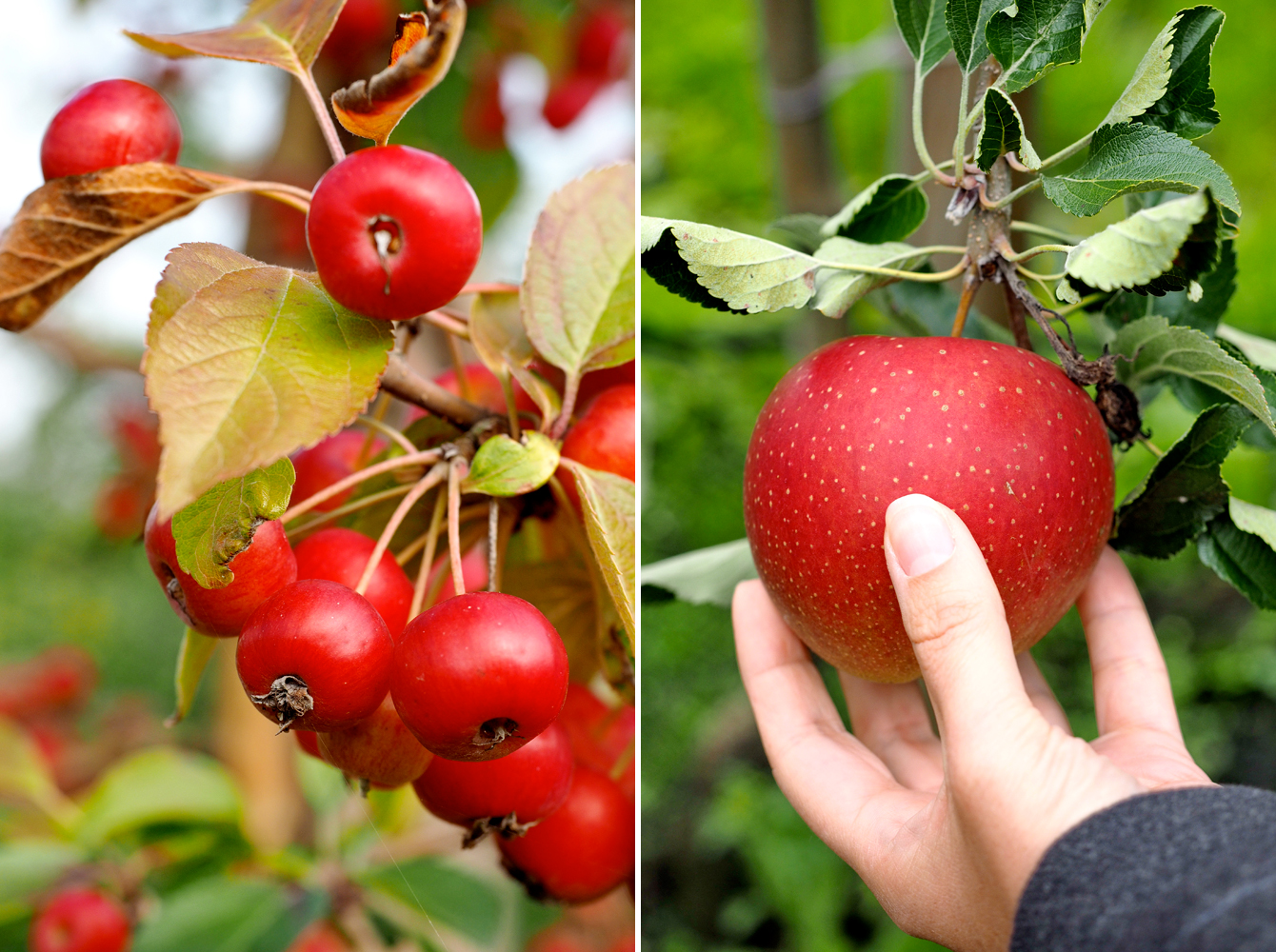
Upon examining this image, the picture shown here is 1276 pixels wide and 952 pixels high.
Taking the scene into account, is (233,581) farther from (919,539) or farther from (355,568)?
(919,539)

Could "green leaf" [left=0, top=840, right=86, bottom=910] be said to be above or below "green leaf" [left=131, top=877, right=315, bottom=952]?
below

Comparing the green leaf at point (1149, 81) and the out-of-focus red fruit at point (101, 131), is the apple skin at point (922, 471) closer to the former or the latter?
the green leaf at point (1149, 81)

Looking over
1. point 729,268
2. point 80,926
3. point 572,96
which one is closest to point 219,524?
point 729,268

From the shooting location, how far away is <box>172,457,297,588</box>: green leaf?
35 centimetres

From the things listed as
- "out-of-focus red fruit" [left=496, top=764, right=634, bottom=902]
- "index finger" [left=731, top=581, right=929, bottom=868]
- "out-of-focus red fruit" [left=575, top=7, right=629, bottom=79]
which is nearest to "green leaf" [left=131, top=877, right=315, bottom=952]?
"out-of-focus red fruit" [left=496, top=764, right=634, bottom=902]

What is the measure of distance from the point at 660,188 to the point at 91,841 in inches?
61.9

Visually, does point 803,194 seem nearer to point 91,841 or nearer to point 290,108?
point 290,108

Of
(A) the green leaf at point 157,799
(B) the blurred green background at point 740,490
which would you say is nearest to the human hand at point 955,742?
(A) the green leaf at point 157,799

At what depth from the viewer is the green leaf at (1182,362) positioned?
1.44 feet

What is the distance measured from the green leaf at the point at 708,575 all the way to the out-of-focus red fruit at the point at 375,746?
269mm

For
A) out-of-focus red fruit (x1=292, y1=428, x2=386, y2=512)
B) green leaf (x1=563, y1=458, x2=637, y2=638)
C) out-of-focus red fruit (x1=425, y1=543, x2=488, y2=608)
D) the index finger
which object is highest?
green leaf (x1=563, y1=458, x2=637, y2=638)

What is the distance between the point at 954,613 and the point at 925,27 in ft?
1.02

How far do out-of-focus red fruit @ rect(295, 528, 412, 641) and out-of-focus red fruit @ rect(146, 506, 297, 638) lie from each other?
2 centimetres

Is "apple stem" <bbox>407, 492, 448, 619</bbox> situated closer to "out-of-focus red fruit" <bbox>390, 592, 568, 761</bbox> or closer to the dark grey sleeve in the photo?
"out-of-focus red fruit" <bbox>390, 592, 568, 761</bbox>
